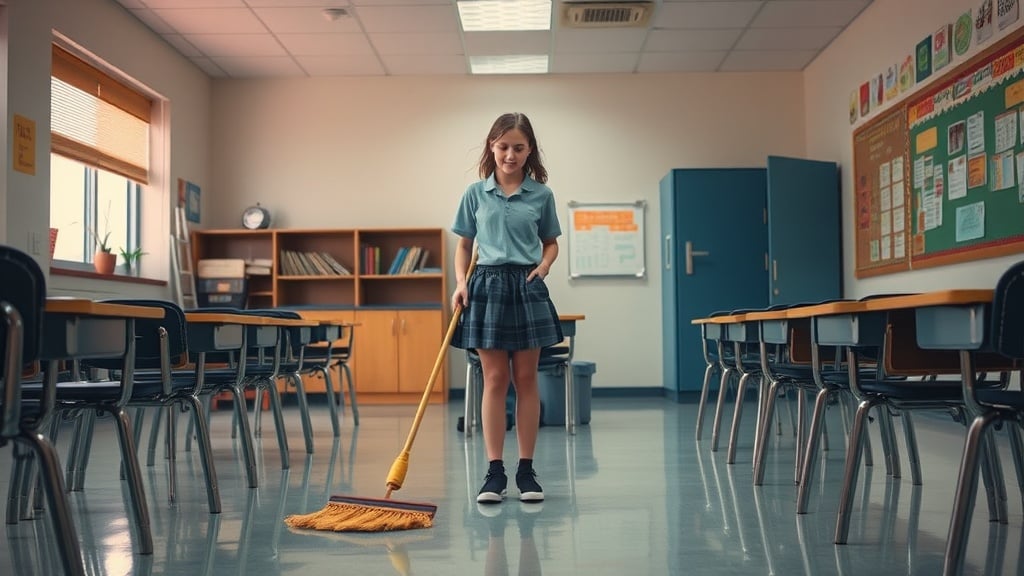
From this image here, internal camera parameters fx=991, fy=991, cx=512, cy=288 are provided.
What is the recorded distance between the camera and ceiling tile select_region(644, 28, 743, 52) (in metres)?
7.18

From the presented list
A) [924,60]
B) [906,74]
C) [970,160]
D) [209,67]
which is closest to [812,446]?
[970,160]

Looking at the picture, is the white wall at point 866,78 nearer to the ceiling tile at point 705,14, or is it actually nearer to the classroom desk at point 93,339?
the ceiling tile at point 705,14

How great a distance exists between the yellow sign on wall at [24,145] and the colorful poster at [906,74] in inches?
198

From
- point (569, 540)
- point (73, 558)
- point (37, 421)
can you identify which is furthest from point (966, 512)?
point (37, 421)

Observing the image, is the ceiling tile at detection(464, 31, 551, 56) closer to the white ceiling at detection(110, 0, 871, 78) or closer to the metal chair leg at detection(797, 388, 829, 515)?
the white ceiling at detection(110, 0, 871, 78)

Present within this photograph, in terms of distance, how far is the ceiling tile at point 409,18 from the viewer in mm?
6602

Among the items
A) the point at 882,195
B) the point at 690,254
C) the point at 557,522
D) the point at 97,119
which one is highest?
the point at 97,119

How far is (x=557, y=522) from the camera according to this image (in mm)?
2789

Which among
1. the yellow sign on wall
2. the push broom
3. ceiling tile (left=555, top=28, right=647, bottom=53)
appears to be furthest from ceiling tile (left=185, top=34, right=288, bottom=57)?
the push broom

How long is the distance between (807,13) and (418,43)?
110 inches

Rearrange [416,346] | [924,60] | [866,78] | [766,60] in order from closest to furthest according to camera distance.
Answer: [924,60], [866,78], [416,346], [766,60]

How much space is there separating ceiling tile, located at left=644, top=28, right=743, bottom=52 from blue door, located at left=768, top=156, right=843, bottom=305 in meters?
0.98

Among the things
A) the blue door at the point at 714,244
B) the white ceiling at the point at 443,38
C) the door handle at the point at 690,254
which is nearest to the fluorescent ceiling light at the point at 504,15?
the white ceiling at the point at 443,38

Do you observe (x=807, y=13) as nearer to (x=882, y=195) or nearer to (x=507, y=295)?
(x=882, y=195)
